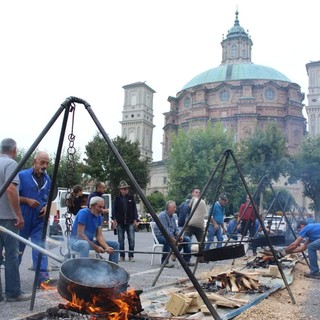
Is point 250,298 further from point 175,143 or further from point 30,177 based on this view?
point 175,143

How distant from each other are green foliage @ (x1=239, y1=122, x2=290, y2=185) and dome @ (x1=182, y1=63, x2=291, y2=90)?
35638 millimetres

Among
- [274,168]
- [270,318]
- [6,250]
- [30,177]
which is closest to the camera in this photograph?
[270,318]

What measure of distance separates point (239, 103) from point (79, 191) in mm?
59873

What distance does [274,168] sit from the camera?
3556cm

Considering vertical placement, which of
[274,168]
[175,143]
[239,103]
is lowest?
[274,168]

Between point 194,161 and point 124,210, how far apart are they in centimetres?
3197

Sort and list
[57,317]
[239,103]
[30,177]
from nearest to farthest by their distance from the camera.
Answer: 1. [57,317]
2. [30,177]
3. [239,103]

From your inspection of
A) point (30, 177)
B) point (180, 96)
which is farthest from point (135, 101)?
point (30, 177)

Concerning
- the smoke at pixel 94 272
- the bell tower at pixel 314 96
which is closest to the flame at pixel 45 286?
the smoke at pixel 94 272

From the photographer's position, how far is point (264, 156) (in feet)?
119

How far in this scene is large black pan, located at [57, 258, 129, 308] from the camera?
401cm

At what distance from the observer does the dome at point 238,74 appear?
71438 millimetres

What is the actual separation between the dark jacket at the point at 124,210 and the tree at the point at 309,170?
93.8 feet

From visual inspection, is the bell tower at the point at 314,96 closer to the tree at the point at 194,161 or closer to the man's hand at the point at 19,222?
the tree at the point at 194,161
